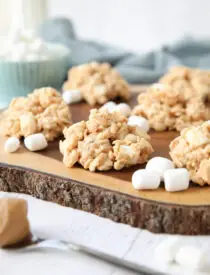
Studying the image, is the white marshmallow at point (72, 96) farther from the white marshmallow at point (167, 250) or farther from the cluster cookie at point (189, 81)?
the white marshmallow at point (167, 250)

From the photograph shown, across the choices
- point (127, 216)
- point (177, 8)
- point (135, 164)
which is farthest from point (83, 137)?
point (177, 8)

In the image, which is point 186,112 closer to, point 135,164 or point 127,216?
point 135,164

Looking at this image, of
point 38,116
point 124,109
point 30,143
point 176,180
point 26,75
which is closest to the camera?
point 176,180

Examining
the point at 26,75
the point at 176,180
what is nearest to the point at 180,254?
the point at 176,180

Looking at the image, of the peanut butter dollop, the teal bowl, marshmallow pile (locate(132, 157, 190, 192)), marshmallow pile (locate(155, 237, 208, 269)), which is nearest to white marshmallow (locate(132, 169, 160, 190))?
marshmallow pile (locate(132, 157, 190, 192))

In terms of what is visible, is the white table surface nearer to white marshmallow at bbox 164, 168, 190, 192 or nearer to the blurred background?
white marshmallow at bbox 164, 168, 190, 192

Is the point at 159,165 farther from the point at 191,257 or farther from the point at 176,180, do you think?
the point at 191,257

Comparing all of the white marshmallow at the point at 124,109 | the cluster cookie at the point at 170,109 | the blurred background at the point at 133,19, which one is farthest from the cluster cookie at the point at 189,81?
the blurred background at the point at 133,19
